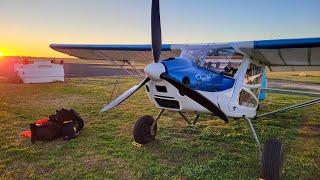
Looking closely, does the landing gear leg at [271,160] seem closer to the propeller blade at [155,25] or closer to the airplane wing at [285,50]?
the airplane wing at [285,50]

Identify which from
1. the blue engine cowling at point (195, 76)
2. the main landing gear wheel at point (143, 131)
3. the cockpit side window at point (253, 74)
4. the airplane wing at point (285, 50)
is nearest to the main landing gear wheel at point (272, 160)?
the blue engine cowling at point (195, 76)

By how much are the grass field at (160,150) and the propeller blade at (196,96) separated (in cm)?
110

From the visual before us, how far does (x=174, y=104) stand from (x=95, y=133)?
10.9 feet

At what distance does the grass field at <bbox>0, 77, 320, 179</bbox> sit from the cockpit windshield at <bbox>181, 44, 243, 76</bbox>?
1930mm

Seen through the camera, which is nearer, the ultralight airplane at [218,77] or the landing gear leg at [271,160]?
the landing gear leg at [271,160]

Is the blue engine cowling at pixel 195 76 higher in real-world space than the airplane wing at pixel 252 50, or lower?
lower

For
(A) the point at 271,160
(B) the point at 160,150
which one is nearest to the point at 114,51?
(B) the point at 160,150

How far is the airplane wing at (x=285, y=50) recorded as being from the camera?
20.0 ft

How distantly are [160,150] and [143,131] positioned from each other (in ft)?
2.12

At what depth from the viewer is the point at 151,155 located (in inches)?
259

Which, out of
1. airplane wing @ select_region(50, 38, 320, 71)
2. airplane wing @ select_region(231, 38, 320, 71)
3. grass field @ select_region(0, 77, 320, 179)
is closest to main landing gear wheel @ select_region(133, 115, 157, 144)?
grass field @ select_region(0, 77, 320, 179)

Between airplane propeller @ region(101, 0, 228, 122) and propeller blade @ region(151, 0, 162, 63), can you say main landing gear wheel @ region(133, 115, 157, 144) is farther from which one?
propeller blade @ region(151, 0, 162, 63)

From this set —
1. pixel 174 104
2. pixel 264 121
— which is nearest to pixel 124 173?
pixel 174 104

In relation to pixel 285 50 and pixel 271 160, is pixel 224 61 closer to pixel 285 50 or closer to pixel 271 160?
pixel 285 50
